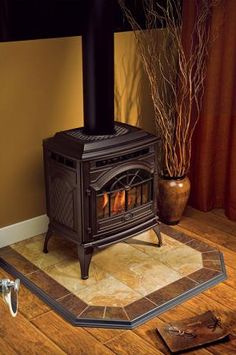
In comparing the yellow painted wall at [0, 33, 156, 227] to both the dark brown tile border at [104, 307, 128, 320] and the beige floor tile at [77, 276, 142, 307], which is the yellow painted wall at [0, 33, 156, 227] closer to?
the beige floor tile at [77, 276, 142, 307]

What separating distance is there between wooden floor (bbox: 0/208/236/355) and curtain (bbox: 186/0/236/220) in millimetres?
865

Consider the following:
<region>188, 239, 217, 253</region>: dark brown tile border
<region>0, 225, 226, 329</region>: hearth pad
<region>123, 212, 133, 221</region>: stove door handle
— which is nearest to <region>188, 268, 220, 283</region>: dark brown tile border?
<region>0, 225, 226, 329</region>: hearth pad

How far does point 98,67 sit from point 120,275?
1.10 m

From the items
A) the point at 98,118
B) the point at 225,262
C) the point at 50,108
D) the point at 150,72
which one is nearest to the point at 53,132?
the point at 50,108

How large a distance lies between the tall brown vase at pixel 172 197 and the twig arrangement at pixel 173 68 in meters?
0.06

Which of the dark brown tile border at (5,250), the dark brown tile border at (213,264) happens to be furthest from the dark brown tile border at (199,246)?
the dark brown tile border at (5,250)

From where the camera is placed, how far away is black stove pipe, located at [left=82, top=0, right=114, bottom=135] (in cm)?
272

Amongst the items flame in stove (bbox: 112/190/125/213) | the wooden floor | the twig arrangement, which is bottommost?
the wooden floor

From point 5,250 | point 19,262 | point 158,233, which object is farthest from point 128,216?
point 5,250

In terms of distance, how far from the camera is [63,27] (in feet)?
10.1

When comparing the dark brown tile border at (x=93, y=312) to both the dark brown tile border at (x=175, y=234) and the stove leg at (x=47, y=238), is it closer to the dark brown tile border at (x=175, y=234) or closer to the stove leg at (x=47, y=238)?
the stove leg at (x=47, y=238)

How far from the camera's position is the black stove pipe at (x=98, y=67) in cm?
272

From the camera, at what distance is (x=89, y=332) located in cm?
254

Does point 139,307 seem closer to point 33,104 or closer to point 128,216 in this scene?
point 128,216
